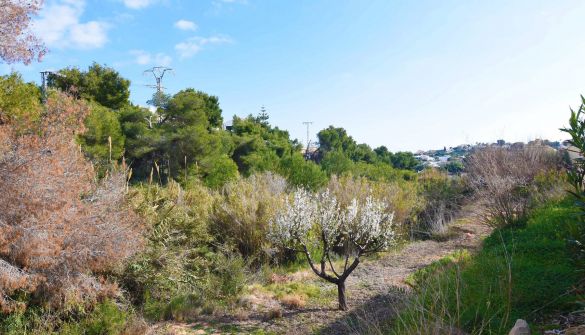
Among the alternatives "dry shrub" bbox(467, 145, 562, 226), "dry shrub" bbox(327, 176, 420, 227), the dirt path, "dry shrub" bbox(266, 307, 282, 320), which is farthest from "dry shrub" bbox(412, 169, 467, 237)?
"dry shrub" bbox(266, 307, 282, 320)

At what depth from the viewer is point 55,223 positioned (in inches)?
185

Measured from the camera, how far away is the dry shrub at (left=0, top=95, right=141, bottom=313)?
14.9 ft

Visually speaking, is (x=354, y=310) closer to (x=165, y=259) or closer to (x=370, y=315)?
(x=370, y=315)

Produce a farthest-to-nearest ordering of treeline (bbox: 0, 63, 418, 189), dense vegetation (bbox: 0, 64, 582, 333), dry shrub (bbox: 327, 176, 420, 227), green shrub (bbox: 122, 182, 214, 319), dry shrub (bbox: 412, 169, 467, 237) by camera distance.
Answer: treeline (bbox: 0, 63, 418, 189), dry shrub (bbox: 412, 169, 467, 237), dry shrub (bbox: 327, 176, 420, 227), green shrub (bbox: 122, 182, 214, 319), dense vegetation (bbox: 0, 64, 582, 333)

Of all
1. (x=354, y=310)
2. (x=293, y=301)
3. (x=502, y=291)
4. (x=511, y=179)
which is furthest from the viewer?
(x=511, y=179)

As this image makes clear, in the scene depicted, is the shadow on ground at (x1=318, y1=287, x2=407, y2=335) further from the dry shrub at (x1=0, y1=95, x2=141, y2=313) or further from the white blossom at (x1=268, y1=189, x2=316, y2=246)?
the dry shrub at (x1=0, y1=95, x2=141, y2=313)

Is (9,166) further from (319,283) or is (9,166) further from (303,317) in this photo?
(319,283)

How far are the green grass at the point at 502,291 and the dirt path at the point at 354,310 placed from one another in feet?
1.59

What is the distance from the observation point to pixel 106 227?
531 centimetres

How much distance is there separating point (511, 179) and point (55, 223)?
10686 mm

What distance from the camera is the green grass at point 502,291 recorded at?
3342 millimetres

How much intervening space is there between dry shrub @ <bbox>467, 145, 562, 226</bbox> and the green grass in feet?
9.33

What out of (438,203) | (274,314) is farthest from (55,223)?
(438,203)

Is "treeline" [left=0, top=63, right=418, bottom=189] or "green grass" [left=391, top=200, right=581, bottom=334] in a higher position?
"treeline" [left=0, top=63, right=418, bottom=189]
